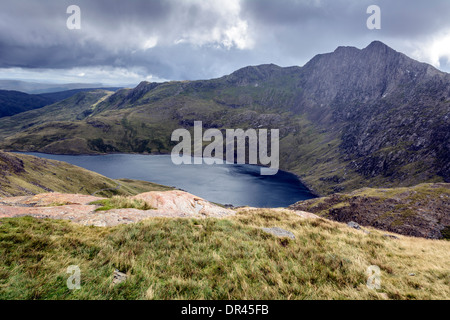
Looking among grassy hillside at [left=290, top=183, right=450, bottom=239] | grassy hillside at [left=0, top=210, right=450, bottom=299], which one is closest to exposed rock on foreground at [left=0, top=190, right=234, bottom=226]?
grassy hillside at [left=0, top=210, right=450, bottom=299]

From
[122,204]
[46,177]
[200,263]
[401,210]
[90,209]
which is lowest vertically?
[401,210]

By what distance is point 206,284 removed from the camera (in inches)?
290

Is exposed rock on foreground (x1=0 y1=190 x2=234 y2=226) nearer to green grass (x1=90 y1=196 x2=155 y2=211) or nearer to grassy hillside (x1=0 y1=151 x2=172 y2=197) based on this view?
green grass (x1=90 y1=196 x2=155 y2=211)

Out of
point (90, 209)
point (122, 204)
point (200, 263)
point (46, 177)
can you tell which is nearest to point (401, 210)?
point (200, 263)

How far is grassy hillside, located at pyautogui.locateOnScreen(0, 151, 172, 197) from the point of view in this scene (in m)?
80.9

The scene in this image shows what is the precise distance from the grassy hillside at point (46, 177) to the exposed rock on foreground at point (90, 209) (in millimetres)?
69435

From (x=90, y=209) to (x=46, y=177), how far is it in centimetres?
12048

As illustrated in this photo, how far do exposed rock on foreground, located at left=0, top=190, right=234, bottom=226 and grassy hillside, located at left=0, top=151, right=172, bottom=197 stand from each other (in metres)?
69.4

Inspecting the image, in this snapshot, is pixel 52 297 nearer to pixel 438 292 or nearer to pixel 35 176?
pixel 438 292

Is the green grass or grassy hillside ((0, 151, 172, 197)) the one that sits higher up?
the green grass

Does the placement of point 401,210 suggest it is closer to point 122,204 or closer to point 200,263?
point 200,263

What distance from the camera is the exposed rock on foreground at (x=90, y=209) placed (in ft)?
40.9

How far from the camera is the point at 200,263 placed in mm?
9008
